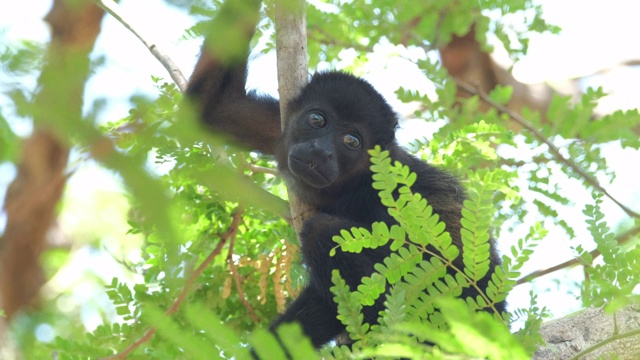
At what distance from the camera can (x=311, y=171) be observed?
4.93 meters

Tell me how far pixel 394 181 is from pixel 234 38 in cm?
110

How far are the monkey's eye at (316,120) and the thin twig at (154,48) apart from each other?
0.85 meters

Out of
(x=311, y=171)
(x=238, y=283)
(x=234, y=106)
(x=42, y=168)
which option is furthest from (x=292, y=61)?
(x=42, y=168)

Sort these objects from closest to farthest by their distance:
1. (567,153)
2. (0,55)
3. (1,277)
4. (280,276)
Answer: (0,55) → (280,276) → (567,153) → (1,277)

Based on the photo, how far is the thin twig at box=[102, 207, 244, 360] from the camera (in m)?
4.35

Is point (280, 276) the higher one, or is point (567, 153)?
point (567, 153)

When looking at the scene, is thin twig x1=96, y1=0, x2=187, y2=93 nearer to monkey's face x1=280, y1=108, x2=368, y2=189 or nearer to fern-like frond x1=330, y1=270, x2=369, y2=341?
monkey's face x1=280, y1=108, x2=368, y2=189

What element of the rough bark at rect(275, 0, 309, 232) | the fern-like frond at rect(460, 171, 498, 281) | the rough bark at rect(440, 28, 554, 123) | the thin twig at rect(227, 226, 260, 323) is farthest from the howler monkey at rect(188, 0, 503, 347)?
the rough bark at rect(440, 28, 554, 123)

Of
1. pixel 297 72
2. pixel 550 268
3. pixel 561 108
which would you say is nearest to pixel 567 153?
pixel 561 108

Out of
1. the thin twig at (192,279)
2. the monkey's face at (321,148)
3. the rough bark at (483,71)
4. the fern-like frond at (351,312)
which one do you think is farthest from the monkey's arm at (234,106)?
the rough bark at (483,71)

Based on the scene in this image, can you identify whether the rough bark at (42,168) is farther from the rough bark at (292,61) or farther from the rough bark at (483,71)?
the rough bark at (483,71)

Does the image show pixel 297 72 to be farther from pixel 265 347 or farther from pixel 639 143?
pixel 265 347

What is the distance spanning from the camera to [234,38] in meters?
1.82

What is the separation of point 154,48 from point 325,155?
4.13 ft
